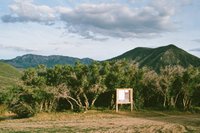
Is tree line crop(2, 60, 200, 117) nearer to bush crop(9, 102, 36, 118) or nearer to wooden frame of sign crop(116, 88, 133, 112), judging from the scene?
bush crop(9, 102, 36, 118)

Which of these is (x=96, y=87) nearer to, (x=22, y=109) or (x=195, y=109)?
(x=22, y=109)

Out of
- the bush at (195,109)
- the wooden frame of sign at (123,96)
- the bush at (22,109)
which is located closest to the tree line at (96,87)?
the bush at (22,109)

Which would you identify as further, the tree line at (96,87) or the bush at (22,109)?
the tree line at (96,87)

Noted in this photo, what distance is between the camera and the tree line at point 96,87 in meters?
36.3

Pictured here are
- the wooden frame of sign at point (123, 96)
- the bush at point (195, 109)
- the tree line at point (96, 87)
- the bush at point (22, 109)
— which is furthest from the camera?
the bush at point (195, 109)

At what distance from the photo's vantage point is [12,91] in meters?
36.9

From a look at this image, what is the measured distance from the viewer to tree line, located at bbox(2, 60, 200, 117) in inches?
1431

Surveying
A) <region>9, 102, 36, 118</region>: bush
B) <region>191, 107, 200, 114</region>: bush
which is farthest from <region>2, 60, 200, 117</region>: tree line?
<region>191, 107, 200, 114</region>: bush

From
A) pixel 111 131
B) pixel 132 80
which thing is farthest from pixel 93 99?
pixel 111 131

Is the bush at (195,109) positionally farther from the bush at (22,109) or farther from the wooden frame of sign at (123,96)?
the bush at (22,109)

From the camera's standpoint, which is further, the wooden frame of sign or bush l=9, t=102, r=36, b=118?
the wooden frame of sign

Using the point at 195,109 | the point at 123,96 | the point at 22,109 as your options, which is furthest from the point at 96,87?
the point at 195,109

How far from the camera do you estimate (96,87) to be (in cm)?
3656

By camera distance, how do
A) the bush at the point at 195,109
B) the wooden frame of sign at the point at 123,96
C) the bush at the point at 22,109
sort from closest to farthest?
the bush at the point at 22,109 < the wooden frame of sign at the point at 123,96 < the bush at the point at 195,109
